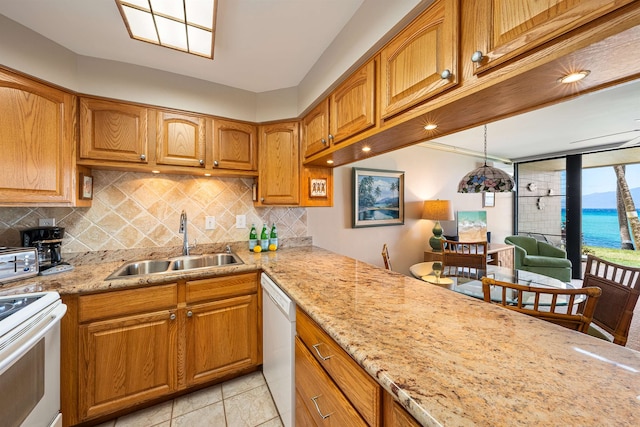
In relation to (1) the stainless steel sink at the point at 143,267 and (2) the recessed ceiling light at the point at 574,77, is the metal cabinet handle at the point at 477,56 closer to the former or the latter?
(2) the recessed ceiling light at the point at 574,77

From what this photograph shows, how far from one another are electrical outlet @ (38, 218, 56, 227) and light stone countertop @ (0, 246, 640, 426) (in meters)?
0.67

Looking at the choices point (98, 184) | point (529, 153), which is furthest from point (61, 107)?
point (529, 153)

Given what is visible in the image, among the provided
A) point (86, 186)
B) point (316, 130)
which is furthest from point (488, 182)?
point (86, 186)

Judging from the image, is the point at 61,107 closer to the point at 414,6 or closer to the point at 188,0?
the point at 188,0

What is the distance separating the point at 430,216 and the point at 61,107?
13.0 feet

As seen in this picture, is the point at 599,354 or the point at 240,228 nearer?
the point at 599,354

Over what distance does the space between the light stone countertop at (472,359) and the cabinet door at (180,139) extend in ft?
3.66

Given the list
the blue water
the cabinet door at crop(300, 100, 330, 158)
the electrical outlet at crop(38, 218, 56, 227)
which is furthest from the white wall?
the electrical outlet at crop(38, 218, 56, 227)

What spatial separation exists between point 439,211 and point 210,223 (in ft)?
9.99

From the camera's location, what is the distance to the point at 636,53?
0.67 m

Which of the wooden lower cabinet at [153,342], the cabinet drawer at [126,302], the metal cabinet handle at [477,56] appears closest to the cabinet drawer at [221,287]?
the wooden lower cabinet at [153,342]

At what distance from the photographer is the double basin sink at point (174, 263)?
6.23 feet

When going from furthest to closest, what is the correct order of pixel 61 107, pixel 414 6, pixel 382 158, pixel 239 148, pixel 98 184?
pixel 382 158 < pixel 239 148 < pixel 98 184 < pixel 61 107 < pixel 414 6

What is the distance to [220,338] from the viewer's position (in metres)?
1.75
